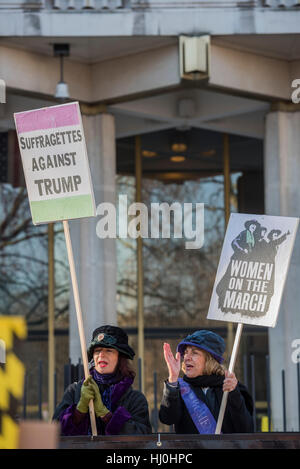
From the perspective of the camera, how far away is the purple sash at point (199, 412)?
5242 mm

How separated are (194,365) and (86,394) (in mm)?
696

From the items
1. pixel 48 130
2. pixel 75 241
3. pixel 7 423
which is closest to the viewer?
pixel 7 423

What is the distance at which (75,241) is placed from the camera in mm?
11211

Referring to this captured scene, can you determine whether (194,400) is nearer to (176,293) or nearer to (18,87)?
(18,87)

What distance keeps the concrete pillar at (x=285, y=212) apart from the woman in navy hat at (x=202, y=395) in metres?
5.40

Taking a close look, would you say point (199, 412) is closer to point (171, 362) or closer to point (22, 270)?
point (171, 362)

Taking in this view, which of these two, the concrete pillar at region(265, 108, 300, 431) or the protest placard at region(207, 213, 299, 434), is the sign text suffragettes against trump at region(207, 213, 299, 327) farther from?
the concrete pillar at region(265, 108, 300, 431)

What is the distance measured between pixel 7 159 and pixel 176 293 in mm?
2741

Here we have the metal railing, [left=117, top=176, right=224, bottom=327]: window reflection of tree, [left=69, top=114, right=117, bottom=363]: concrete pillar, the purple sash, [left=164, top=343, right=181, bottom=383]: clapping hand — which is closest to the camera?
[left=164, top=343, right=181, bottom=383]: clapping hand

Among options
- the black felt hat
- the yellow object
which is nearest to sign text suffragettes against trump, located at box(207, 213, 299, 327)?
the black felt hat

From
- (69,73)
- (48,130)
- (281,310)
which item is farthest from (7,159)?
(48,130)

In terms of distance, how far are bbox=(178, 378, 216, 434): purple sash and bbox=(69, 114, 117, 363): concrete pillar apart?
5555 millimetres

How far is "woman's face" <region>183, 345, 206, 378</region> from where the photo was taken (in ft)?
17.6
